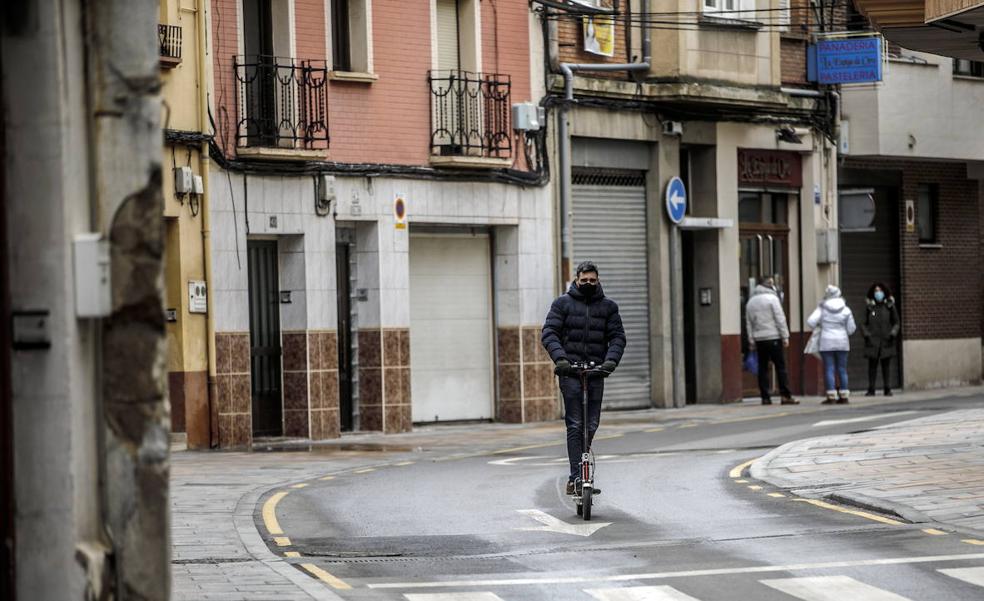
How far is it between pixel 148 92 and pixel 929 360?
29233 mm

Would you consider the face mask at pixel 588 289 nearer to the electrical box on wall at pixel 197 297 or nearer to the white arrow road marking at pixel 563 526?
the white arrow road marking at pixel 563 526

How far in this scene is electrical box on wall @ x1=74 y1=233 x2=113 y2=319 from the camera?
649 centimetres

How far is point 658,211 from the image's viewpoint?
28.9m

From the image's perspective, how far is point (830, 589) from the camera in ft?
33.3

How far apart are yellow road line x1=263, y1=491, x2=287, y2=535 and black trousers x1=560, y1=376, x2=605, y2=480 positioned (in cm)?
230

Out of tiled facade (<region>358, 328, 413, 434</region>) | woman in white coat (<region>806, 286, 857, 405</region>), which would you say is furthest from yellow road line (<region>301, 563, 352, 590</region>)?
woman in white coat (<region>806, 286, 857, 405</region>)

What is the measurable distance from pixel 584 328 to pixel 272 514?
9.18ft

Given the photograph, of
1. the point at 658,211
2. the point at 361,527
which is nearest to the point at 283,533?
the point at 361,527

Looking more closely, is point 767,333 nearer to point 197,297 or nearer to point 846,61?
point 846,61

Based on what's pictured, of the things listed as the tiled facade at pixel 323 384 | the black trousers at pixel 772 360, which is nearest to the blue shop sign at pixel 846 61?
the black trousers at pixel 772 360

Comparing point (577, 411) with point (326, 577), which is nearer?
point (326, 577)

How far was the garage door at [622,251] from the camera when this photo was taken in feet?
92.1

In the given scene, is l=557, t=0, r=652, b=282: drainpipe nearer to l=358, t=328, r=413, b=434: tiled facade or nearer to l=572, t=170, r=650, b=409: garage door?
l=572, t=170, r=650, b=409: garage door

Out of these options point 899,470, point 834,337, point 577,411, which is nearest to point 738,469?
point 899,470
